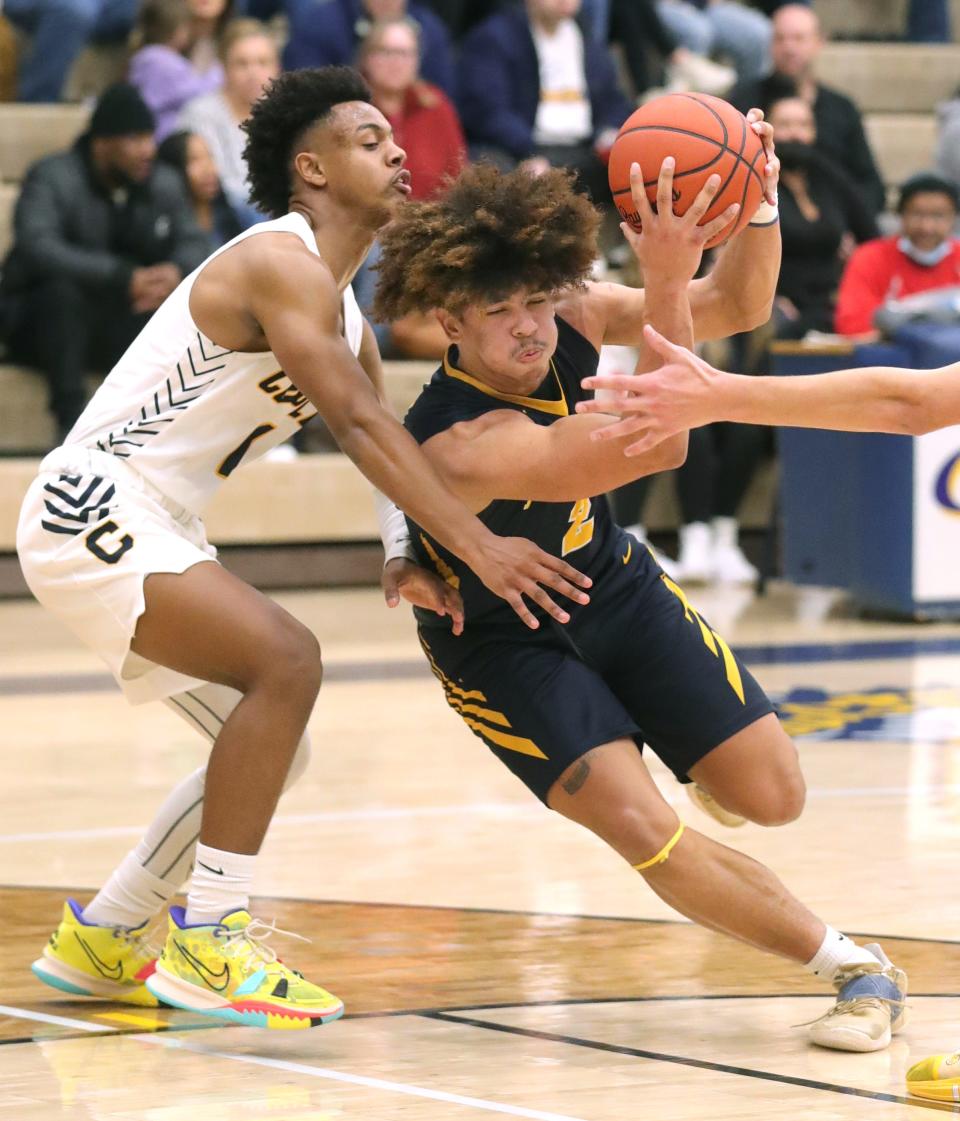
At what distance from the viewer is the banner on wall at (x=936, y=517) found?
32.3 feet

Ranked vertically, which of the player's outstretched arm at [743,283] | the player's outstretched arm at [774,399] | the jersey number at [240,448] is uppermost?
the player's outstretched arm at [743,283]

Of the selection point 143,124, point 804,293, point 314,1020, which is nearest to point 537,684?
point 314,1020

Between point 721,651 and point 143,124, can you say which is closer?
point 721,651

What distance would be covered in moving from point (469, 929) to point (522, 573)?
1.24m

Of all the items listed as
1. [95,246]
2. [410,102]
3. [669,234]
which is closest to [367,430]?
[669,234]

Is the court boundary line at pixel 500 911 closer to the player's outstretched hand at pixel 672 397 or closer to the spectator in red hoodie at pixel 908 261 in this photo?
the player's outstretched hand at pixel 672 397

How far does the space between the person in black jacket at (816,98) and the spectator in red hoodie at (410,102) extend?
1738mm

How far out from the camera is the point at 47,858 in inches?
226

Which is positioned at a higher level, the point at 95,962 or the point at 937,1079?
the point at 937,1079

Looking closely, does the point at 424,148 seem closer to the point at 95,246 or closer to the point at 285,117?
the point at 95,246

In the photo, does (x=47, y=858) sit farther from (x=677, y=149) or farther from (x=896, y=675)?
(x=896, y=675)

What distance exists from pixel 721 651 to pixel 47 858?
85.3 inches

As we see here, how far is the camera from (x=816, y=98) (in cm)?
1277

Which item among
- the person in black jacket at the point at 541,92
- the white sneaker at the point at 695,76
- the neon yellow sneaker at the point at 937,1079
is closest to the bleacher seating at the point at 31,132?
the person in black jacket at the point at 541,92
